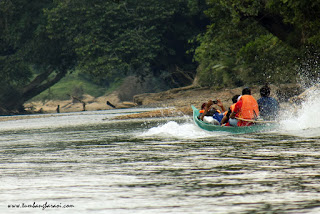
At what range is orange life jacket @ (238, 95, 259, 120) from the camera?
1677 centimetres

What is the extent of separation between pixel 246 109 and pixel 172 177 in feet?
26.9

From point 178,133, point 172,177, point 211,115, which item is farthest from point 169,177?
point 178,133

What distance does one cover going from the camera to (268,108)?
1712 cm

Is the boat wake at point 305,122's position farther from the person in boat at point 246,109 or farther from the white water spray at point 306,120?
the person in boat at point 246,109

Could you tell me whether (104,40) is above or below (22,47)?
above

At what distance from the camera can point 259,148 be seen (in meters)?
12.9

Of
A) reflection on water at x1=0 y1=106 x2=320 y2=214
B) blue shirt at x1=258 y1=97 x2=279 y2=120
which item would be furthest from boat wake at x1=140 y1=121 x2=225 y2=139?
reflection on water at x1=0 y1=106 x2=320 y2=214

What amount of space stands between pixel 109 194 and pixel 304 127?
11.0m

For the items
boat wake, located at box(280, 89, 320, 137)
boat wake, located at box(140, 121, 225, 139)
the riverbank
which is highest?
the riverbank

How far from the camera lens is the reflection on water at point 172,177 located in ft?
22.8

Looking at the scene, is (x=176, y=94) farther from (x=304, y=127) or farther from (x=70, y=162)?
(x=70, y=162)

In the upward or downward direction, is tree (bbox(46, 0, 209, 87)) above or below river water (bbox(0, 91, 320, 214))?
above

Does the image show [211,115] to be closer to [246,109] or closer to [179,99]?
[246,109]

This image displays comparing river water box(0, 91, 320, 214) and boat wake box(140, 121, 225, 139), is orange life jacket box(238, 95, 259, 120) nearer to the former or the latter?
boat wake box(140, 121, 225, 139)
